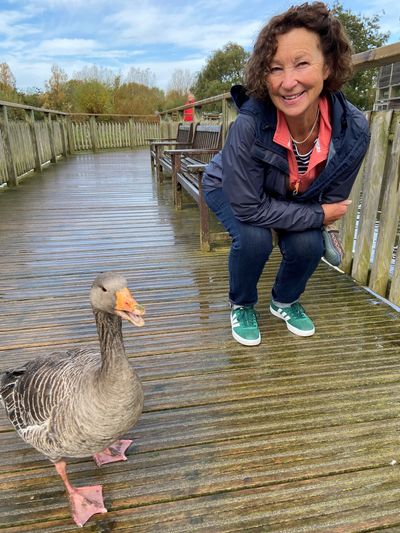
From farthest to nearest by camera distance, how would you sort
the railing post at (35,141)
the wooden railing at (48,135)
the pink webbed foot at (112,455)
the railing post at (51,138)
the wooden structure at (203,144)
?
the railing post at (51,138), the railing post at (35,141), the wooden railing at (48,135), the wooden structure at (203,144), the pink webbed foot at (112,455)

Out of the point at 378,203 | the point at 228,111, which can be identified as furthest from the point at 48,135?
the point at 378,203

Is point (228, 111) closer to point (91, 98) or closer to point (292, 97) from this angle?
point (292, 97)

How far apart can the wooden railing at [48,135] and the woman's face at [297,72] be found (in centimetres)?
695

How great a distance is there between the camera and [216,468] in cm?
159

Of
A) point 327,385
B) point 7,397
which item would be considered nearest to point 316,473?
point 327,385

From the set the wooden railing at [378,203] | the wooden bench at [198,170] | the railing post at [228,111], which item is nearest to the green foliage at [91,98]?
the wooden bench at [198,170]

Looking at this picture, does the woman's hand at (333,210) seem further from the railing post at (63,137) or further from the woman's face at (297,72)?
the railing post at (63,137)

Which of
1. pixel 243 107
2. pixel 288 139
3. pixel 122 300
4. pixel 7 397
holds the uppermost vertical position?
pixel 243 107

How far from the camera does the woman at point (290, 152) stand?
1896mm

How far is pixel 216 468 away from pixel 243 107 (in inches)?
70.5

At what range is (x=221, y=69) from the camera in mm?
36250

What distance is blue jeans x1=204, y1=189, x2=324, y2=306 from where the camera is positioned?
234 centimetres

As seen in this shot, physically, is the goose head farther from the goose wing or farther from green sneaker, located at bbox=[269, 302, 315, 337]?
green sneaker, located at bbox=[269, 302, 315, 337]

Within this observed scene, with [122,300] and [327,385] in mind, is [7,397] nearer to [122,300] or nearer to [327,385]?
[122,300]
